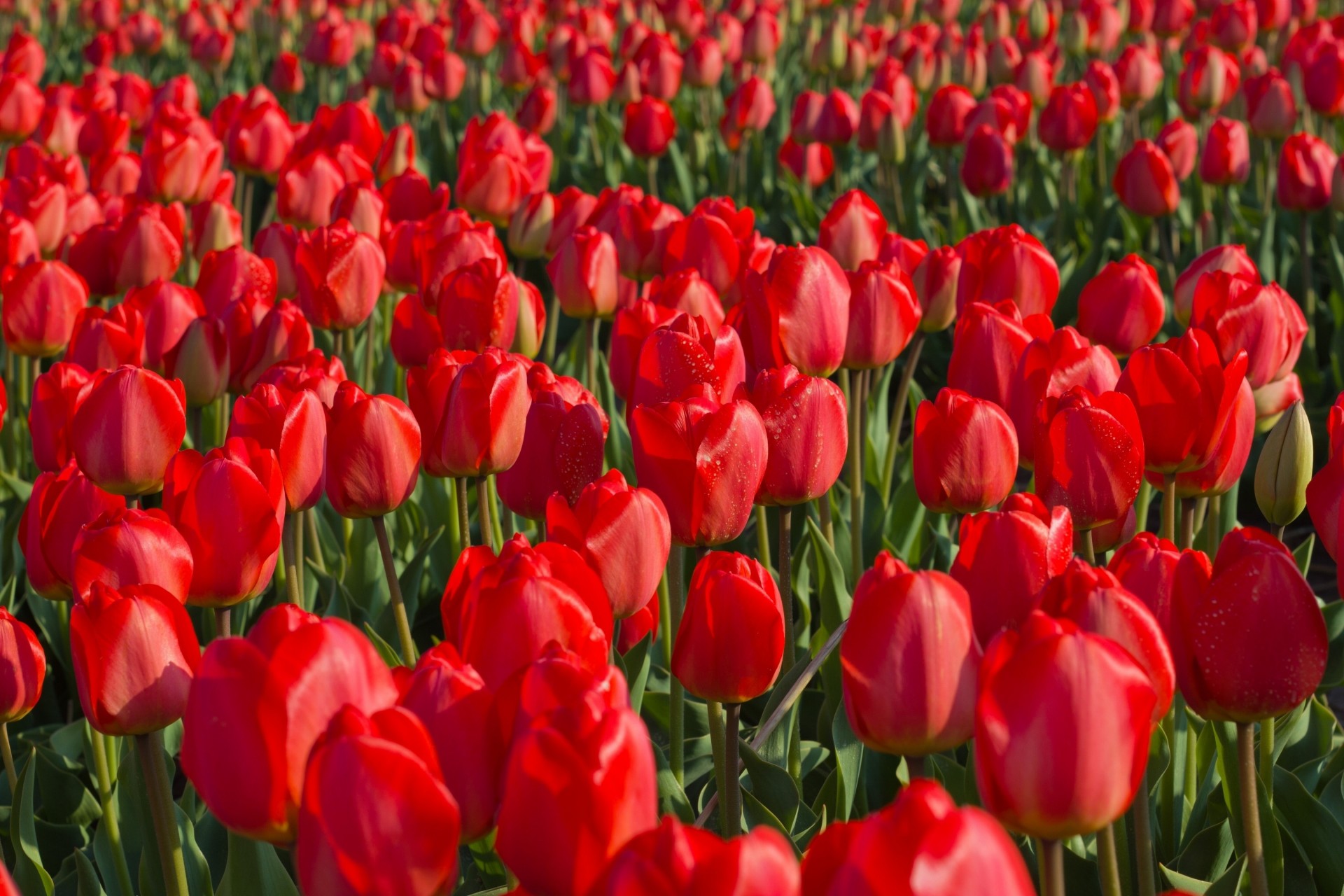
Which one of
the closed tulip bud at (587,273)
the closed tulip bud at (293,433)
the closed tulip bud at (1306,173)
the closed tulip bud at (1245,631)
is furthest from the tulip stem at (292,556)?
the closed tulip bud at (1306,173)

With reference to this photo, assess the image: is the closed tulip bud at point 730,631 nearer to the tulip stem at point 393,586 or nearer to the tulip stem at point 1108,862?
the tulip stem at point 1108,862

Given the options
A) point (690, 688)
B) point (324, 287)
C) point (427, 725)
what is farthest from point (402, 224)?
point (427, 725)

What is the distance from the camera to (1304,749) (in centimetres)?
193

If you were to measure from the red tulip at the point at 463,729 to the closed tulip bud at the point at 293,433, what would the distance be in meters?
0.78

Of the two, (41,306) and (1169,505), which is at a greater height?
(1169,505)

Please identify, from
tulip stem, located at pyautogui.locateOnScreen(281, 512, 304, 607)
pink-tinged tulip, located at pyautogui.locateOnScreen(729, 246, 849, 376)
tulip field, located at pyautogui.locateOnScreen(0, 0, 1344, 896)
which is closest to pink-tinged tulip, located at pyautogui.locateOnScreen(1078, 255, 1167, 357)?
tulip field, located at pyautogui.locateOnScreen(0, 0, 1344, 896)

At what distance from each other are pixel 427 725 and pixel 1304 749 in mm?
1418

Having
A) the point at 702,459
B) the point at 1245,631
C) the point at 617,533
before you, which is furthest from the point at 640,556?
the point at 1245,631

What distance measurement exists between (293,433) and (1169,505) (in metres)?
1.04

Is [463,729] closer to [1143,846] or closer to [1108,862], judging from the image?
[1108,862]

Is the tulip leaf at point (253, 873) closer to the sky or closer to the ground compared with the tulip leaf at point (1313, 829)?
closer to the sky

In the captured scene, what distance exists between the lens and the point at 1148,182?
3645 mm

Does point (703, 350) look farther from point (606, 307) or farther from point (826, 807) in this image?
point (606, 307)

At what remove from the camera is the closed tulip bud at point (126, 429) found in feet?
5.79
